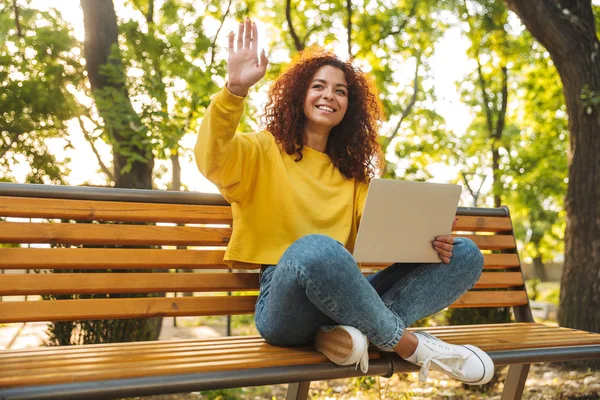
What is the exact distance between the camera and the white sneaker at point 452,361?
2025 millimetres

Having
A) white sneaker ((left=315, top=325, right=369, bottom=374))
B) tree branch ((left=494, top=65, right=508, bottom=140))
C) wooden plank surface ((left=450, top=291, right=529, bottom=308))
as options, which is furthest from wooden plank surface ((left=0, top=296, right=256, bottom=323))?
tree branch ((left=494, top=65, right=508, bottom=140))

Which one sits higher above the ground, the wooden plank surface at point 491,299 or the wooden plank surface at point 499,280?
the wooden plank surface at point 499,280

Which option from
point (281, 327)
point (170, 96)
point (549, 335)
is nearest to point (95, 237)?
point (281, 327)

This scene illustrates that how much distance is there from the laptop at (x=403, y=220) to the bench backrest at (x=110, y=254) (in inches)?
24.1

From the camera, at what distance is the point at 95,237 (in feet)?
7.93

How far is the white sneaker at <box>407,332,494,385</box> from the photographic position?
2.03 metres

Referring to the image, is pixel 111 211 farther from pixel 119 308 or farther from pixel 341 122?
pixel 341 122

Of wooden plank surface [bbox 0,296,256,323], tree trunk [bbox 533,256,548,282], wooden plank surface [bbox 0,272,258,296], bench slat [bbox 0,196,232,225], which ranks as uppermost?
bench slat [bbox 0,196,232,225]

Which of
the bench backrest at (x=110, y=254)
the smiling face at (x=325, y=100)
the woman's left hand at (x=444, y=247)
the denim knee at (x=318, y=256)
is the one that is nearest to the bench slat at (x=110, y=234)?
the bench backrest at (x=110, y=254)

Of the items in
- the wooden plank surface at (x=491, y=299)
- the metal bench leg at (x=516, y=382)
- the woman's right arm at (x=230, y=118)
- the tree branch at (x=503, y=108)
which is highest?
the tree branch at (x=503, y=108)

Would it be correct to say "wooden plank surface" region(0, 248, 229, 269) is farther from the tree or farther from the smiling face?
the tree

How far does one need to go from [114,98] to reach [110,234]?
312cm

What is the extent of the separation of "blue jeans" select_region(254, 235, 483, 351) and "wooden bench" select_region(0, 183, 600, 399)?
99 millimetres

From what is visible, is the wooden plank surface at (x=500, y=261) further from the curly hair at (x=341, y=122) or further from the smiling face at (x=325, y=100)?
the smiling face at (x=325, y=100)
